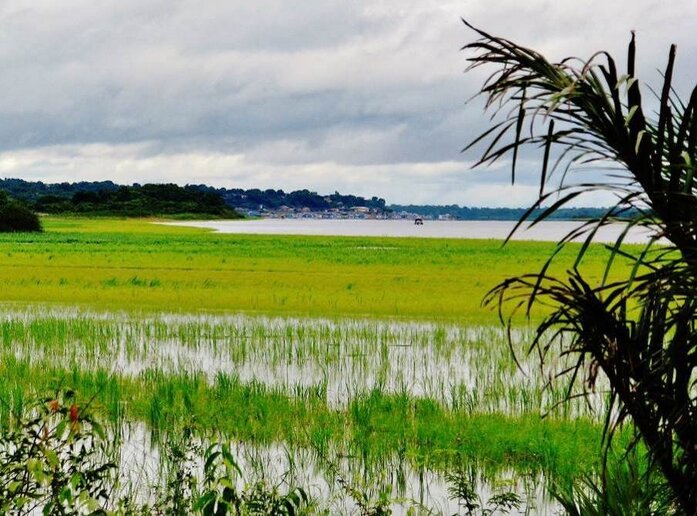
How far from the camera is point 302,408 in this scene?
8.73 metres

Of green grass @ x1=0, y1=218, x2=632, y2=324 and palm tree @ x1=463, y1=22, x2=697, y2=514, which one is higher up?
palm tree @ x1=463, y1=22, x2=697, y2=514

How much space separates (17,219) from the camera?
59875 mm

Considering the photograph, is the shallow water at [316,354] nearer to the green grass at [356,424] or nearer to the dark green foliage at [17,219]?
the green grass at [356,424]

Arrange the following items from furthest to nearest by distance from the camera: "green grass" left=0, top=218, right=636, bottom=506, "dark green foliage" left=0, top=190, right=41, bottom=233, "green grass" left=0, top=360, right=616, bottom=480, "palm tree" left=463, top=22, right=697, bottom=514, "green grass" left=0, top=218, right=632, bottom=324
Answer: "dark green foliage" left=0, top=190, right=41, bottom=233 → "green grass" left=0, top=218, right=632, bottom=324 → "green grass" left=0, top=218, right=636, bottom=506 → "green grass" left=0, top=360, right=616, bottom=480 → "palm tree" left=463, top=22, right=697, bottom=514

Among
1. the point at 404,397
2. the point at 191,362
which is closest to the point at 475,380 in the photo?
the point at 404,397

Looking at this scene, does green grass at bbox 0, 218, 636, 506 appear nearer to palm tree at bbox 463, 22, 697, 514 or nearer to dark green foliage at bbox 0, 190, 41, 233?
palm tree at bbox 463, 22, 697, 514

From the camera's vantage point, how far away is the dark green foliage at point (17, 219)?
195ft

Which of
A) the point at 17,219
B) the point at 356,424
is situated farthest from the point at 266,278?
the point at 17,219

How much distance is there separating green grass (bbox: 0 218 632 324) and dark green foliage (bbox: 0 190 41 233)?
2139 centimetres

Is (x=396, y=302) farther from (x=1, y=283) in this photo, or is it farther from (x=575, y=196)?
(x=575, y=196)

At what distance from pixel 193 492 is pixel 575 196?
12.4ft

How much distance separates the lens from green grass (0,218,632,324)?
1948 centimetres

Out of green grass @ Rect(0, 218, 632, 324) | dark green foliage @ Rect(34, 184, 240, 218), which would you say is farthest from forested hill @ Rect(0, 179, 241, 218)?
green grass @ Rect(0, 218, 632, 324)

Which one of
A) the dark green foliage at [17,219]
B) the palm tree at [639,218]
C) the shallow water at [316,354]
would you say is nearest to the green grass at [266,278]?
the shallow water at [316,354]
